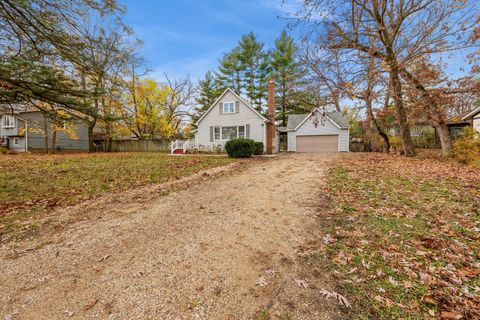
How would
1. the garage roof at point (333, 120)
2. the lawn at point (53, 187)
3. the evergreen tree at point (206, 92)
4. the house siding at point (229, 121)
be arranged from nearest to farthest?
the lawn at point (53, 187) < the house siding at point (229, 121) < the garage roof at point (333, 120) < the evergreen tree at point (206, 92)

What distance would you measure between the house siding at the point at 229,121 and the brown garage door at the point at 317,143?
230 inches

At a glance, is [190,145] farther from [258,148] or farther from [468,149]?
[468,149]

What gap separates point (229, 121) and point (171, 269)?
17.7 metres

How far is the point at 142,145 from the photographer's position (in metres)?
25.4

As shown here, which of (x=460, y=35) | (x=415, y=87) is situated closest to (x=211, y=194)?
(x=460, y=35)

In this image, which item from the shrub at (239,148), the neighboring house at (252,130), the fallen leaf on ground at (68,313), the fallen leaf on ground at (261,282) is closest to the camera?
the fallen leaf on ground at (68,313)

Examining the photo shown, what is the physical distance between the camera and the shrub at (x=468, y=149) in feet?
32.2

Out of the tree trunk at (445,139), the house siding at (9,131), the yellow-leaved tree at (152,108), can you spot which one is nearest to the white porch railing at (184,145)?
the yellow-leaved tree at (152,108)

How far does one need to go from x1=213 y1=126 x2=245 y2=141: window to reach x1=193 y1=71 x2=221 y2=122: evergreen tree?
13.5 meters

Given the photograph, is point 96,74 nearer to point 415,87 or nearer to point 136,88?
point 415,87

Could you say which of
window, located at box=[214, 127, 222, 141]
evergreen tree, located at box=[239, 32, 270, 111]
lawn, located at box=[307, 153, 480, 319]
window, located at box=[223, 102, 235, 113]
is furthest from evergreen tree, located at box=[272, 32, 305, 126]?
lawn, located at box=[307, 153, 480, 319]

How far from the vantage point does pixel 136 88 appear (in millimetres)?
23188

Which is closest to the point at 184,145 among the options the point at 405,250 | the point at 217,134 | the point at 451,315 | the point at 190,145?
the point at 190,145

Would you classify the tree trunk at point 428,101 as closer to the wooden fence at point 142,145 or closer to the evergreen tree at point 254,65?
the evergreen tree at point 254,65
